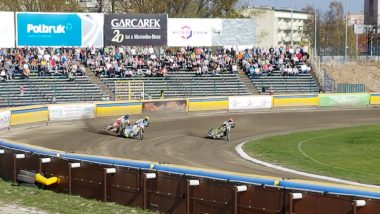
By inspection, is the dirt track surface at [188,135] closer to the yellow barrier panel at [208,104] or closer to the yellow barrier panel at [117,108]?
the yellow barrier panel at [117,108]

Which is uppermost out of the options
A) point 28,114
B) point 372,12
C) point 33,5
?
point 372,12

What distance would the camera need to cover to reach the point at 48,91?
4881 centimetres

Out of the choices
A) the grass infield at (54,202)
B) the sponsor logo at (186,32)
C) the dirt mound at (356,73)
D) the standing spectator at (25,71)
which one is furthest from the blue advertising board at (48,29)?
the grass infield at (54,202)

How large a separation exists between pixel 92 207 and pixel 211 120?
28.6 meters

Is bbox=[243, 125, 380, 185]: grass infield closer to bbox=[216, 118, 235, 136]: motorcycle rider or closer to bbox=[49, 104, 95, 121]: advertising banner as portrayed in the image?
bbox=[216, 118, 235, 136]: motorcycle rider

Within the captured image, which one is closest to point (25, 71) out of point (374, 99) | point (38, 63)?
point (38, 63)

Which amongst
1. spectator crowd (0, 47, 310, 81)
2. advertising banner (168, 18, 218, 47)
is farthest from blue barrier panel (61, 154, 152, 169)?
advertising banner (168, 18, 218, 47)

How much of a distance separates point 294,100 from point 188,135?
1948 centimetres

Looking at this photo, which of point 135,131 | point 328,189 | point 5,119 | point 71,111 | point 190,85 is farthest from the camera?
point 190,85

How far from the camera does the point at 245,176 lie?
14.9 m

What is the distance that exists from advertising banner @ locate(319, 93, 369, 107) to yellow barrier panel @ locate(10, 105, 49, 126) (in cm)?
2412

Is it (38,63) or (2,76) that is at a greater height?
(38,63)

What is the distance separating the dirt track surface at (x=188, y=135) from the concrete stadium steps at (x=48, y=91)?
629cm

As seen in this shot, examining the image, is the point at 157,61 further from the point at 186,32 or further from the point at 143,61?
the point at 186,32
